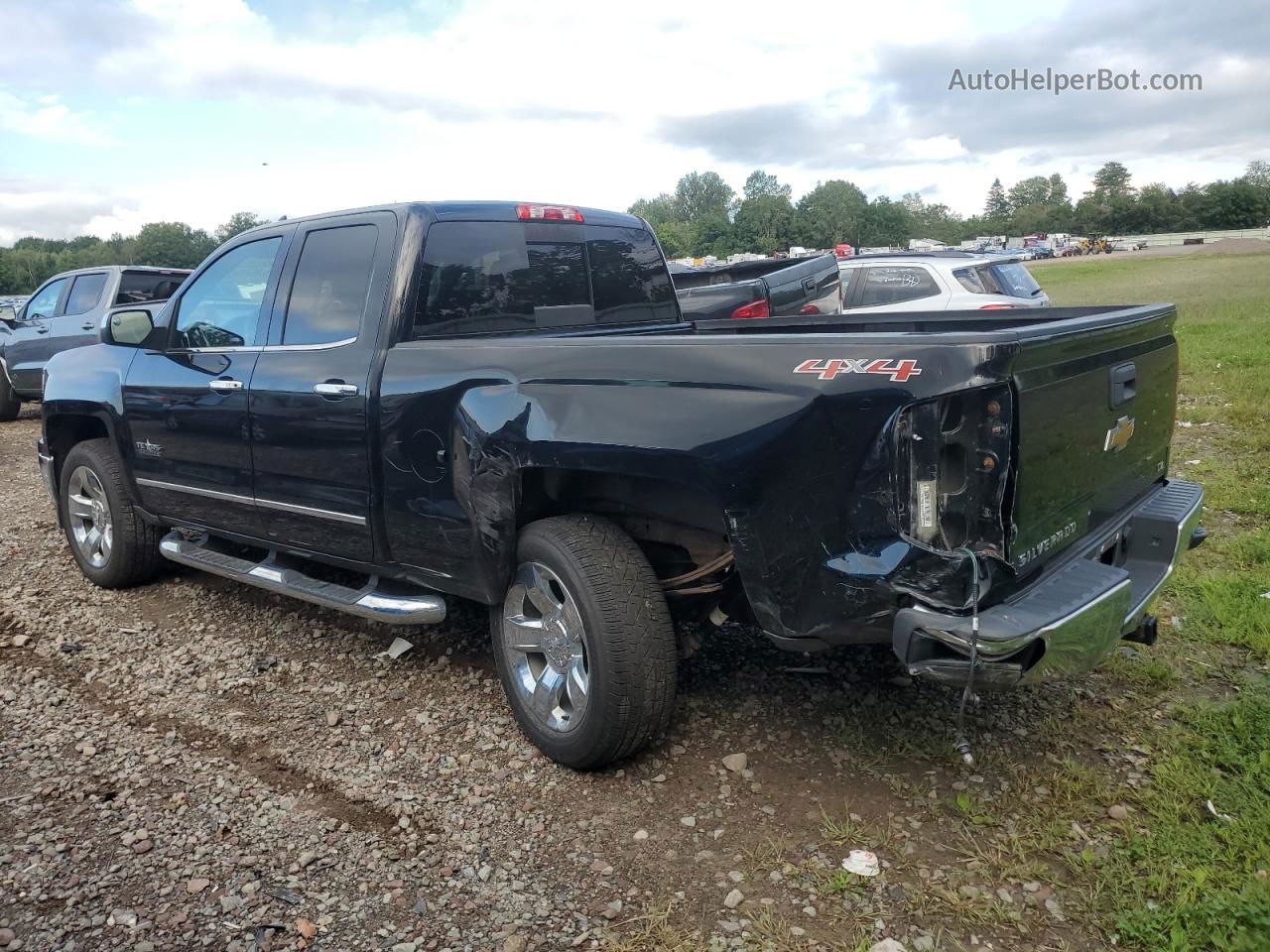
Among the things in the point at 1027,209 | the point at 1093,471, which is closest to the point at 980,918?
the point at 1093,471

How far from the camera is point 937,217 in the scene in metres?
125

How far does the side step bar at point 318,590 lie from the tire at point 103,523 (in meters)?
0.29

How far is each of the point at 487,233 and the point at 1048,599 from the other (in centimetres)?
256

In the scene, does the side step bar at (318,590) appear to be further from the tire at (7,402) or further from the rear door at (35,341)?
the tire at (7,402)

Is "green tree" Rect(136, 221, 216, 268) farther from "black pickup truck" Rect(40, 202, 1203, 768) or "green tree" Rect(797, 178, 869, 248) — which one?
"black pickup truck" Rect(40, 202, 1203, 768)

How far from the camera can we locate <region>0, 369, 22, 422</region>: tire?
1224 cm

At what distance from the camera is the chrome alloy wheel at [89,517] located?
532cm

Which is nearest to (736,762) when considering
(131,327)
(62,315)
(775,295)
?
(131,327)

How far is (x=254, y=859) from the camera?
2863mm

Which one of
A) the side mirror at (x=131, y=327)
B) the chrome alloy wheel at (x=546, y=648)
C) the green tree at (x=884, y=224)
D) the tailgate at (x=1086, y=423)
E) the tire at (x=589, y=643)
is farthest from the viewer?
the green tree at (x=884, y=224)

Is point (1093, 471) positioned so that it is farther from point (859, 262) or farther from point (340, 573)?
point (859, 262)

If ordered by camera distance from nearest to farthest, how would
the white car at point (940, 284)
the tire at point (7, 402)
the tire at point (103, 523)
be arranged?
the tire at point (103, 523), the white car at point (940, 284), the tire at point (7, 402)

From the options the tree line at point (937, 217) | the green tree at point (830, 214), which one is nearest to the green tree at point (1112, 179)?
the tree line at point (937, 217)

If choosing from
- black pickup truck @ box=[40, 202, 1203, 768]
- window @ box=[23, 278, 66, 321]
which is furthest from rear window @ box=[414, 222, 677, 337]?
window @ box=[23, 278, 66, 321]
